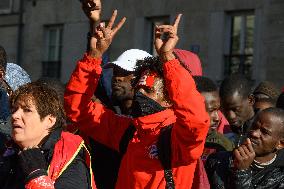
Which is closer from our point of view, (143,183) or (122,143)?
(143,183)

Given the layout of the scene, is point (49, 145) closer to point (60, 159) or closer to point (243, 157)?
point (60, 159)

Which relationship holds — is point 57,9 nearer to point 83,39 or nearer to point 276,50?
point 83,39

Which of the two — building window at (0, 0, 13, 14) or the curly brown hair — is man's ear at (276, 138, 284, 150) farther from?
building window at (0, 0, 13, 14)

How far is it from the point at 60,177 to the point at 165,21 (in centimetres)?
1631

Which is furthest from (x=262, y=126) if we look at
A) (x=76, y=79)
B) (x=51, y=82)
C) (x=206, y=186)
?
(x=51, y=82)

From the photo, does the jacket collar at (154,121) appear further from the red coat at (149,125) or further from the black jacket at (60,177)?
the black jacket at (60,177)

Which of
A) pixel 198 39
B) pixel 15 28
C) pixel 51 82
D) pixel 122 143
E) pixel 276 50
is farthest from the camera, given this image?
pixel 15 28

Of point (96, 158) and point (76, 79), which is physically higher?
point (76, 79)

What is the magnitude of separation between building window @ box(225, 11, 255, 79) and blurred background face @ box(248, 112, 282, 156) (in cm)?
1345

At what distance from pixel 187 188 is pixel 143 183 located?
250mm

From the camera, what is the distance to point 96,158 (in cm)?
507

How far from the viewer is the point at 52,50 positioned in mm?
22656

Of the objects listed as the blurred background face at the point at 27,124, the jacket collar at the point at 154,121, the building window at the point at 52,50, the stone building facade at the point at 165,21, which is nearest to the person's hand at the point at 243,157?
the jacket collar at the point at 154,121

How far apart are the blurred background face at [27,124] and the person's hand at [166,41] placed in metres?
0.73
